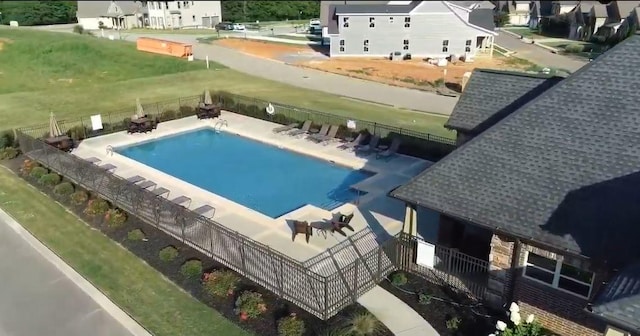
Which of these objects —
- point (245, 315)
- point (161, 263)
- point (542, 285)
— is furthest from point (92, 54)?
point (542, 285)

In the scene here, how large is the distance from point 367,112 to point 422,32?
106 ft

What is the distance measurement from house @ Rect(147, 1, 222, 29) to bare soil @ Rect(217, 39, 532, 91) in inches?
1381

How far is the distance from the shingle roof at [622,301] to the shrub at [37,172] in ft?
76.1

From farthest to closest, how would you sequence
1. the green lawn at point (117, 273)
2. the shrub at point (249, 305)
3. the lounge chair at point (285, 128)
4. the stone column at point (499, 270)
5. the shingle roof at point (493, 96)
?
1. the lounge chair at point (285, 128)
2. the shingle roof at point (493, 96)
3. the shrub at point (249, 305)
4. the green lawn at point (117, 273)
5. the stone column at point (499, 270)

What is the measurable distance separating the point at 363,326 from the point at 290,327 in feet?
6.22

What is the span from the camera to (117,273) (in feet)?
51.0

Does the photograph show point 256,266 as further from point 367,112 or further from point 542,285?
point 367,112

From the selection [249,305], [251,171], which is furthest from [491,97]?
[251,171]

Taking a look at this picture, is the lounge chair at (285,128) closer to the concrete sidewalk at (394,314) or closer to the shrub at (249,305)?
the concrete sidewalk at (394,314)

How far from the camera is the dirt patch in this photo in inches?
2625

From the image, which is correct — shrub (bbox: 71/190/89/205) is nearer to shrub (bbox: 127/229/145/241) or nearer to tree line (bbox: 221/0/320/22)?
shrub (bbox: 127/229/145/241)

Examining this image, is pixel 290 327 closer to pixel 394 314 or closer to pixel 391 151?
pixel 394 314

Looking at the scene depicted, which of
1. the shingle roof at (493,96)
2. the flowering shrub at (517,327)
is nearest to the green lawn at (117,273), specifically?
the flowering shrub at (517,327)

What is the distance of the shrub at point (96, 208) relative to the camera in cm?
1941
